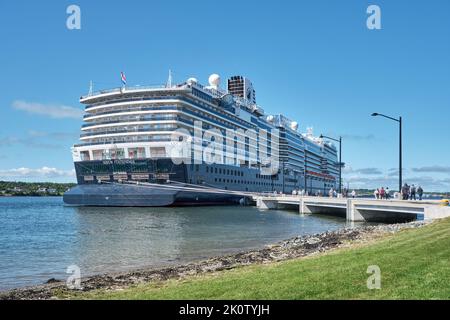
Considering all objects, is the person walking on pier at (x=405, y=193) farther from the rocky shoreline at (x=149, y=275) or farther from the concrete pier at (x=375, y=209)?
the rocky shoreline at (x=149, y=275)

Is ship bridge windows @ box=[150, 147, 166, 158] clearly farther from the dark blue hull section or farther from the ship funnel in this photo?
the ship funnel

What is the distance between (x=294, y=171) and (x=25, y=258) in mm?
91719

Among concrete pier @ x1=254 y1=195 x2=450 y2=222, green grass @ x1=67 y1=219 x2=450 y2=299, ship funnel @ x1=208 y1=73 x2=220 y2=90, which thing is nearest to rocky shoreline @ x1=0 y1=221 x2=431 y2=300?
green grass @ x1=67 y1=219 x2=450 y2=299

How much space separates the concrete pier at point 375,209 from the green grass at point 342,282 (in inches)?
637

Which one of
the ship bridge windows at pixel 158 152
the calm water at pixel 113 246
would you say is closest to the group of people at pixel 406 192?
the calm water at pixel 113 246

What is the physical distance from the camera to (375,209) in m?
38.0

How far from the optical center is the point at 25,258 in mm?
20984

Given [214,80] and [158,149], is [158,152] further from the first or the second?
[214,80]

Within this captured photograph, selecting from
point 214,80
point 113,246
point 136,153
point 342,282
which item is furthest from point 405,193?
point 214,80

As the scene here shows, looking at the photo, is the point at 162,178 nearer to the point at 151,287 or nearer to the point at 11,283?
the point at 11,283

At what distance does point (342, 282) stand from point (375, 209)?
3088cm

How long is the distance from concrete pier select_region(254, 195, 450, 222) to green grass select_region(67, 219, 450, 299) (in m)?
16.2
